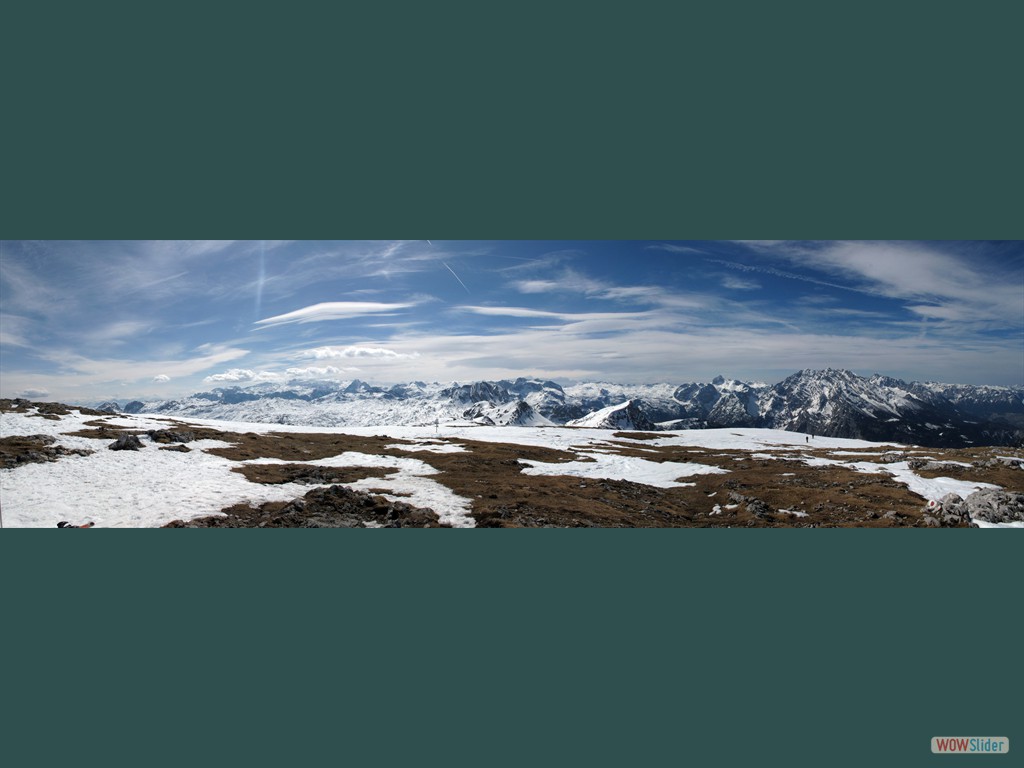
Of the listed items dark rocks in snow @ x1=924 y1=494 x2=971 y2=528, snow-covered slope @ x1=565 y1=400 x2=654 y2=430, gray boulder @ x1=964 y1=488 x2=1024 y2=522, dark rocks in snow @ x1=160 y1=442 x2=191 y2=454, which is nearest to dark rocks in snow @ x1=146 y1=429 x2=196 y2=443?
dark rocks in snow @ x1=160 y1=442 x2=191 y2=454

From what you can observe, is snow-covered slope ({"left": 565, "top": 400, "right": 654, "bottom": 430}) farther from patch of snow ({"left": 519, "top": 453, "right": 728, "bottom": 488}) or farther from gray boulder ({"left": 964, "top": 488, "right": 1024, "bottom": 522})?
gray boulder ({"left": 964, "top": 488, "right": 1024, "bottom": 522})

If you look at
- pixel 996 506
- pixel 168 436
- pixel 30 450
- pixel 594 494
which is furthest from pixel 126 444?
pixel 996 506

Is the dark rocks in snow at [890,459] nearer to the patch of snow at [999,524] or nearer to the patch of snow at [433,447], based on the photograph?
the patch of snow at [999,524]

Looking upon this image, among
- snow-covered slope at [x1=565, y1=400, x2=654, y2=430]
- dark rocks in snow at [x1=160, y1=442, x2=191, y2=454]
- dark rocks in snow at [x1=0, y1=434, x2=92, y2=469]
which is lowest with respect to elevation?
snow-covered slope at [x1=565, y1=400, x2=654, y2=430]

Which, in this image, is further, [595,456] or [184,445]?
[595,456]

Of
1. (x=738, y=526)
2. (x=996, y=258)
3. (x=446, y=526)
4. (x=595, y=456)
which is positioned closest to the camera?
(x=446, y=526)

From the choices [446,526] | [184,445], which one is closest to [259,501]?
[446,526]
